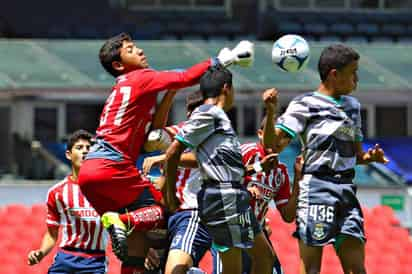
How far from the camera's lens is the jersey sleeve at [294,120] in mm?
6398

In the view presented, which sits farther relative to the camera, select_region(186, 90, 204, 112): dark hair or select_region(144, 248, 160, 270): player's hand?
select_region(186, 90, 204, 112): dark hair

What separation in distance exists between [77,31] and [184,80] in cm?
1276

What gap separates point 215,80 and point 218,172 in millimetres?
524

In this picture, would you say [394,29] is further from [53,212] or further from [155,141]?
[155,141]

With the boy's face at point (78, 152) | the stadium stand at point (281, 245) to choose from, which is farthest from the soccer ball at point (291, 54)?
the stadium stand at point (281, 245)

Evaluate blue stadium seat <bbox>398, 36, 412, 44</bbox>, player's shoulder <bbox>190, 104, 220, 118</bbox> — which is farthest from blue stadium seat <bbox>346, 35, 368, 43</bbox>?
player's shoulder <bbox>190, 104, 220, 118</bbox>

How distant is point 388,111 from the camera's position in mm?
18656

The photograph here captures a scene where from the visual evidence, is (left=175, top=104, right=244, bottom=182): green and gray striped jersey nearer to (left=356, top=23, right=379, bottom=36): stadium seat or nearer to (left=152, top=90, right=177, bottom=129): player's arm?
→ (left=152, top=90, right=177, bottom=129): player's arm

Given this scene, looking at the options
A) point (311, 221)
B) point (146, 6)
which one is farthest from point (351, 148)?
point (146, 6)

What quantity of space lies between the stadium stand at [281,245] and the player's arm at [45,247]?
2.90m

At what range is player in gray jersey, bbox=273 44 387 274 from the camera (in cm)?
641

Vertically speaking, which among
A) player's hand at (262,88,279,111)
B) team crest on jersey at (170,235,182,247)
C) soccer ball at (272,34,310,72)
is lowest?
team crest on jersey at (170,235,182,247)

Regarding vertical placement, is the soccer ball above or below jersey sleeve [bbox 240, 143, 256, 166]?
above

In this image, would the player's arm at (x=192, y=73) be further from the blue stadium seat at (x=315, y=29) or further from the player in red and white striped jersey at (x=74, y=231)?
the blue stadium seat at (x=315, y=29)
